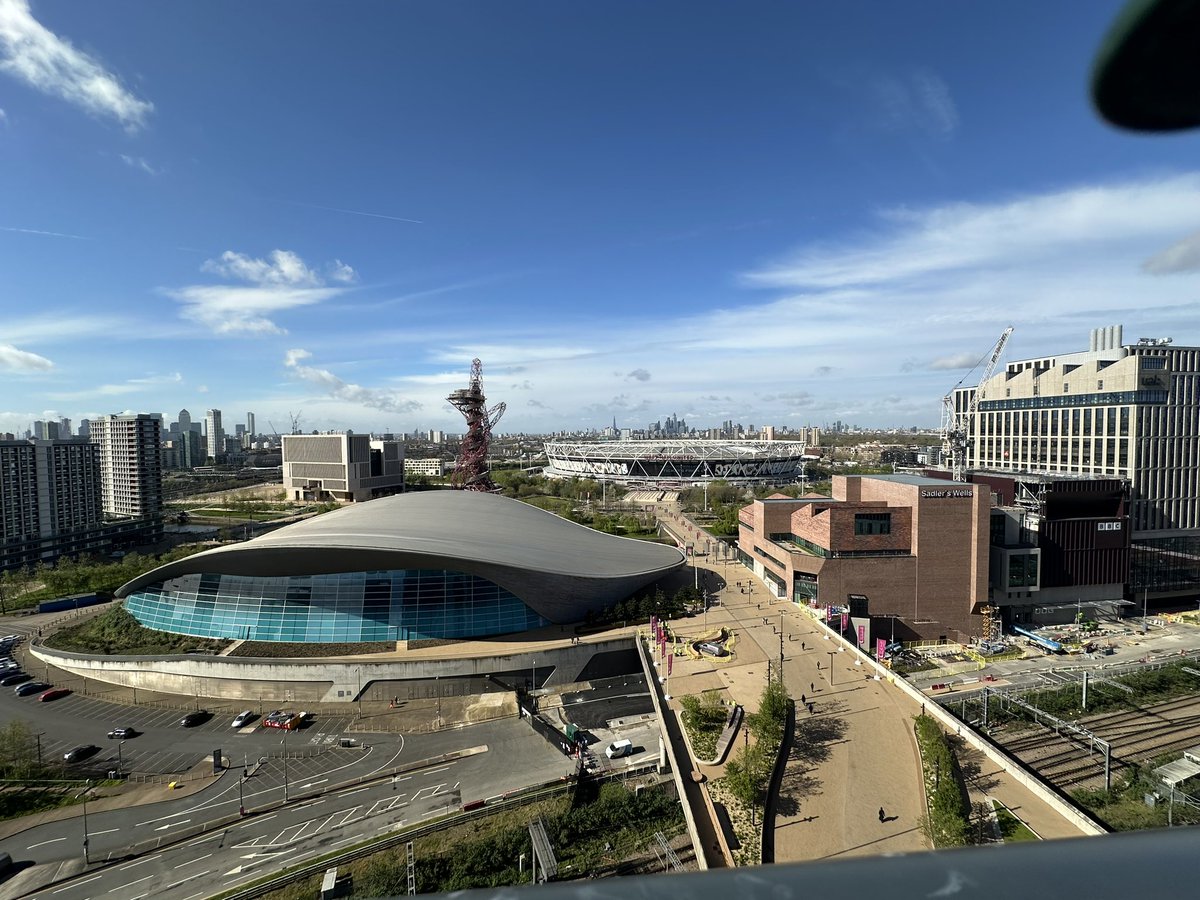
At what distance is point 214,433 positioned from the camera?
6250 inches

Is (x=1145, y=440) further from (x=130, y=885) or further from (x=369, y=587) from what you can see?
(x=130, y=885)

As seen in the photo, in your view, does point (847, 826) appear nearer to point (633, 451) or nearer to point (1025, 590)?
point (1025, 590)

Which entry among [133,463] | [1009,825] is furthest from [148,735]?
[133,463]

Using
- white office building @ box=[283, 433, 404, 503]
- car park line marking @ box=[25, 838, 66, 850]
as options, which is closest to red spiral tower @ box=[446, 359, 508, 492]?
white office building @ box=[283, 433, 404, 503]

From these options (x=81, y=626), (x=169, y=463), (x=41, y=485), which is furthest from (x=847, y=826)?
(x=169, y=463)

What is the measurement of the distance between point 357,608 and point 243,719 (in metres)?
4.70

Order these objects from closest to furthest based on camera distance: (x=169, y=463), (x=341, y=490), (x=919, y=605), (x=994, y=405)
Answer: (x=919, y=605), (x=994, y=405), (x=341, y=490), (x=169, y=463)

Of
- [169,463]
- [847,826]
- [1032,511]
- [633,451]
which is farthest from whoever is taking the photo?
[169,463]

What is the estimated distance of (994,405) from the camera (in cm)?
3881

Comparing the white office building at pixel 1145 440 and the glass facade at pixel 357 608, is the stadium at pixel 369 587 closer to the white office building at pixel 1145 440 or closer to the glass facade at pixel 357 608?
the glass facade at pixel 357 608

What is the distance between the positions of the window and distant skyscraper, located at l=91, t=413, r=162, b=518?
5775 centimetres

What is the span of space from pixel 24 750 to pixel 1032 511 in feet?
120

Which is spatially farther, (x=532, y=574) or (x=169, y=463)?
(x=169, y=463)

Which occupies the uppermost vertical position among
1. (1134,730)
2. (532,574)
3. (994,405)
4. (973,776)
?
(994,405)
